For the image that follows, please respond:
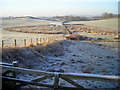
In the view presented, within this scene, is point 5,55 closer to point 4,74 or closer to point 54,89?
point 4,74

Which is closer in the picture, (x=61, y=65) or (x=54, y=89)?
(x=54, y=89)

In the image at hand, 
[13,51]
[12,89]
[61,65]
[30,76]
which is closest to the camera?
[12,89]

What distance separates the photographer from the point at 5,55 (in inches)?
400

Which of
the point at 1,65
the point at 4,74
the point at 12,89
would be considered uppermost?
the point at 1,65

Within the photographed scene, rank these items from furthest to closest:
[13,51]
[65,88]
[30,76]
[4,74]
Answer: [13,51], [30,76], [4,74], [65,88]

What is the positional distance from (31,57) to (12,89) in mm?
7770

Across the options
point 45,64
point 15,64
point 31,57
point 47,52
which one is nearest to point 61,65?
point 45,64

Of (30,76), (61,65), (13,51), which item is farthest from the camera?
(61,65)

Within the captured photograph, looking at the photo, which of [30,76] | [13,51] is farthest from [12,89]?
[13,51]

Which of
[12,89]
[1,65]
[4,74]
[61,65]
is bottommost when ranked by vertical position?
[61,65]

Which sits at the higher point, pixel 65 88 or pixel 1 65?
pixel 1 65

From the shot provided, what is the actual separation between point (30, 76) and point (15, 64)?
13.0ft

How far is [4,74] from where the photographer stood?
4820 mm

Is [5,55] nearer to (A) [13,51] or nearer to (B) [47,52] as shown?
(A) [13,51]
